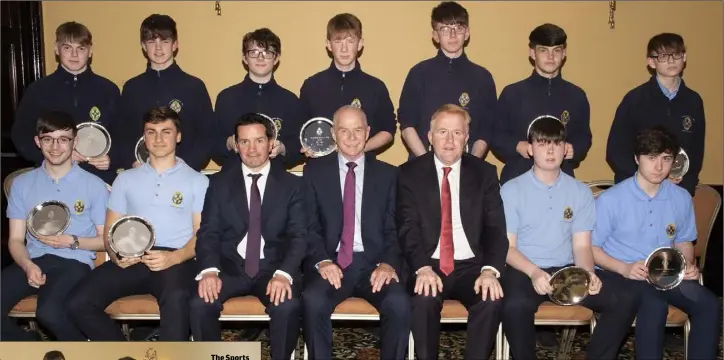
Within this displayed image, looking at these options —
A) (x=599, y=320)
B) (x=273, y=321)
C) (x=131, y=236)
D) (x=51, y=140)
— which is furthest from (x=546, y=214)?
(x=51, y=140)

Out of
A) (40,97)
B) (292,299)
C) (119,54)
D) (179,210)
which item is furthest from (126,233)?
(119,54)

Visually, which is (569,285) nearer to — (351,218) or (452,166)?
(452,166)

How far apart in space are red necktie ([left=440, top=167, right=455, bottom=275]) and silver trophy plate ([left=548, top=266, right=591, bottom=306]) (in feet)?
1.98

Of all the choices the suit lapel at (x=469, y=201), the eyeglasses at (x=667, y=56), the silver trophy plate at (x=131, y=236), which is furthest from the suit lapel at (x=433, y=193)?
the eyeglasses at (x=667, y=56)

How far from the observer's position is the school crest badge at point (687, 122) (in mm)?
5645

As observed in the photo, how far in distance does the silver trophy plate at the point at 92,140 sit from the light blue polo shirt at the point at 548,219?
2820mm

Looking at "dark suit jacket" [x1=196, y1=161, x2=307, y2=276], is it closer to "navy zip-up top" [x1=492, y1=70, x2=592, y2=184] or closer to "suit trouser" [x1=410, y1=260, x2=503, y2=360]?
"suit trouser" [x1=410, y1=260, x2=503, y2=360]

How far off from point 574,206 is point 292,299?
71.6 inches

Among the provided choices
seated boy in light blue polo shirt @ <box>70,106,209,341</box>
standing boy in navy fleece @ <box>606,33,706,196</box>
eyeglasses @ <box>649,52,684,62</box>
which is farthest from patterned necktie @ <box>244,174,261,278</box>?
eyeglasses @ <box>649,52,684,62</box>

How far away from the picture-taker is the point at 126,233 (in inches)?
183

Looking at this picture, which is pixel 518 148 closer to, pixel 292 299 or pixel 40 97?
pixel 292 299

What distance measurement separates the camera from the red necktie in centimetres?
459

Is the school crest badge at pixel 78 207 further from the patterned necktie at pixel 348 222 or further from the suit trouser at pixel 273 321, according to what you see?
the patterned necktie at pixel 348 222

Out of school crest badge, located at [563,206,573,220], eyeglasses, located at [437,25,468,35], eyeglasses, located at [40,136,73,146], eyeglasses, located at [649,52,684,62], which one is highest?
eyeglasses, located at [437,25,468,35]
